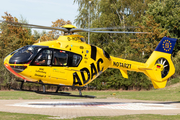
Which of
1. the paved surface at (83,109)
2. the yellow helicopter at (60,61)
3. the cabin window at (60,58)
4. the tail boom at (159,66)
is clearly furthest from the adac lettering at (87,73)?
the tail boom at (159,66)

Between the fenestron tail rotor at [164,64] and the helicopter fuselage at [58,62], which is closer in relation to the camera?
the helicopter fuselage at [58,62]

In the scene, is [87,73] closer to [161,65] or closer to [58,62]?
[58,62]

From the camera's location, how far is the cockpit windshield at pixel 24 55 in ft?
49.2

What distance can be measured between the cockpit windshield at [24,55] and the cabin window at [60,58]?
1141mm

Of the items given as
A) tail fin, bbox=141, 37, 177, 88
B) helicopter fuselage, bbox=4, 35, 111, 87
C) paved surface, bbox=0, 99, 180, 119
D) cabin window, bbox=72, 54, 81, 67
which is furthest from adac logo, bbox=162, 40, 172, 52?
cabin window, bbox=72, 54, 81, 67

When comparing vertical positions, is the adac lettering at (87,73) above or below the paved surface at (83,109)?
above

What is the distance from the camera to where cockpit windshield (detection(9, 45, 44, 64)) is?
14992 millimetres

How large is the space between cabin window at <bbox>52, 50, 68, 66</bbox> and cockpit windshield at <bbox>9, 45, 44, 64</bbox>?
114cm

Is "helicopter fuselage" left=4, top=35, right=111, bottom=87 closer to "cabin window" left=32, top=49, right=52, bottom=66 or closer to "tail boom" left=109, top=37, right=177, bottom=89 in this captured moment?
"cabin window" left=32, top=49, right=52, bottom=66

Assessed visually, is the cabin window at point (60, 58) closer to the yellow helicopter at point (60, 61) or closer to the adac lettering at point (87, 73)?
the yellow helicopter at point (60, 61)

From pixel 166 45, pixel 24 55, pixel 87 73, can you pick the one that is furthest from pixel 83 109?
pixel 166 45

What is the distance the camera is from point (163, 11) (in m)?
46.0

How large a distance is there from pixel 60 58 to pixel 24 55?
2.22 metres

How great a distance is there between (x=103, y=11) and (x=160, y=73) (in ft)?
124
